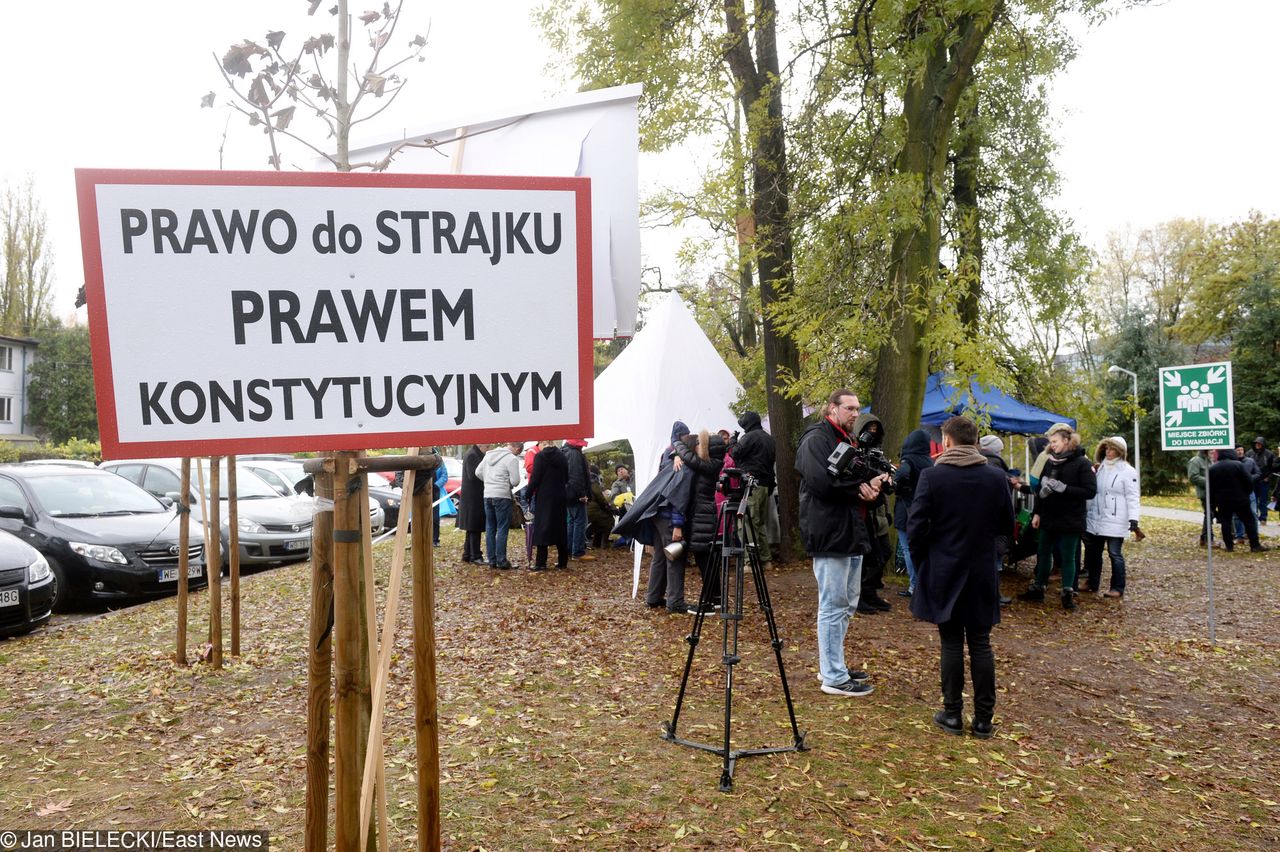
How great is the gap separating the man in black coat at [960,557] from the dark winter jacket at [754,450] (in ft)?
10.8

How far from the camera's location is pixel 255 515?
43.3 ft

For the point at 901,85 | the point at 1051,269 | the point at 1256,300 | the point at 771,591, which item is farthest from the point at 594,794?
the point at 1256,300

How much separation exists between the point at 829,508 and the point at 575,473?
25.2 feet

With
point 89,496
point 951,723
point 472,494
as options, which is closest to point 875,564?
point 951,723

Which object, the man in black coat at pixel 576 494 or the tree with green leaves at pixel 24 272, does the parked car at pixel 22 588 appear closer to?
the man in black coat at pixel 576 494

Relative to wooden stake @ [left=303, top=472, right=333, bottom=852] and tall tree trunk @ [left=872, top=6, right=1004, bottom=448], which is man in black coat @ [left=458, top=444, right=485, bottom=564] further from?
wooden stake @ [left=303, top=472, right=333, bottom=852]

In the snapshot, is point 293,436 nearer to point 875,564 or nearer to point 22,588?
point 22,588

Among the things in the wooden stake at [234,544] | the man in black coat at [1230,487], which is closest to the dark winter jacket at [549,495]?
the wooden stake at [234,544]

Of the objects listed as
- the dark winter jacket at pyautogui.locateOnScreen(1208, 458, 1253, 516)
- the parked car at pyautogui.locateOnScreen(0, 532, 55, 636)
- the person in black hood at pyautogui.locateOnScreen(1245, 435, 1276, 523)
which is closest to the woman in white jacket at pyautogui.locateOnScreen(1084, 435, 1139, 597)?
the dark winter jacket at pyautogui.locateOnScreen(1208, 458, 1253, 516)

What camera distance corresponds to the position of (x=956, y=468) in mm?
5531

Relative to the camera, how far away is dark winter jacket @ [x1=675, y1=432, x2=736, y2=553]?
8.65 metres

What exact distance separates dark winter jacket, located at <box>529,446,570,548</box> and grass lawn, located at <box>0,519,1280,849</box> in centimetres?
327

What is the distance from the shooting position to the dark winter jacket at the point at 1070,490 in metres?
9.36

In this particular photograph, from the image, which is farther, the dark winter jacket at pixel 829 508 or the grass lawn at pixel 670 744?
the dark winter jacket at pixel 829 508
